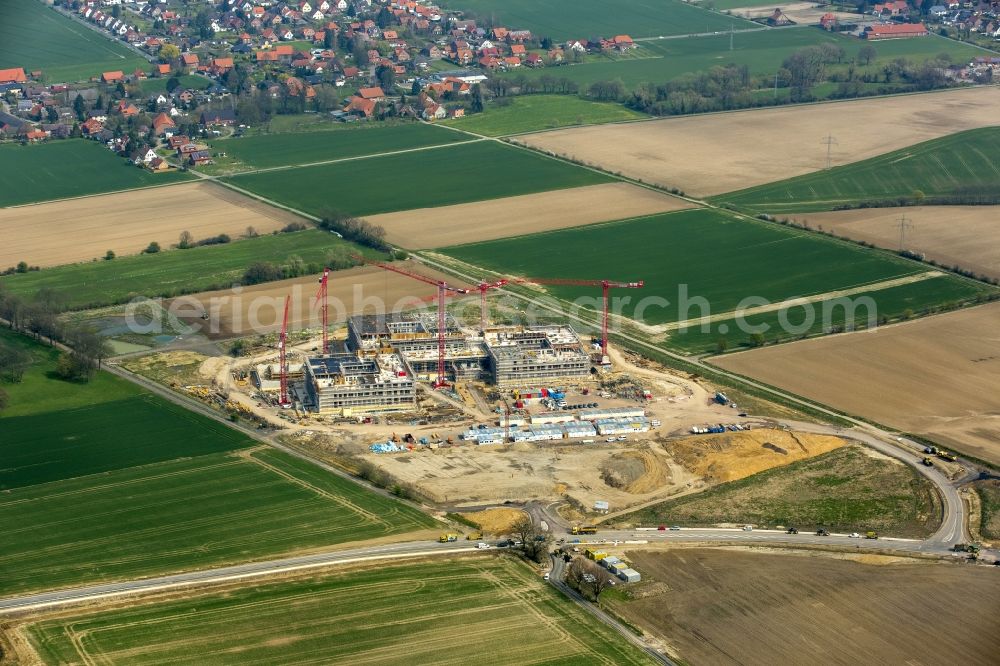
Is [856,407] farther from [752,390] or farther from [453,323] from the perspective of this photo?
[453,323]

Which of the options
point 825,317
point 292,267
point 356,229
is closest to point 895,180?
point 825,317

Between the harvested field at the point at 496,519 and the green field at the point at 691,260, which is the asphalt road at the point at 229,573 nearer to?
the harvested field at the point at 496,519

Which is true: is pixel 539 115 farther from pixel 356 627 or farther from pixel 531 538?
pixel 356 627

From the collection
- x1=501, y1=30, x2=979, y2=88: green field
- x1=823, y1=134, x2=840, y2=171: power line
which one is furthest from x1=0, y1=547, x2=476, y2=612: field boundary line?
x1=501, y1=30, x2=979, y2=88: green field

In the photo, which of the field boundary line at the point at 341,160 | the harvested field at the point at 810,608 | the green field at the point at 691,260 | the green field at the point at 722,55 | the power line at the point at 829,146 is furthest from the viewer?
the green field at the point at 722,55

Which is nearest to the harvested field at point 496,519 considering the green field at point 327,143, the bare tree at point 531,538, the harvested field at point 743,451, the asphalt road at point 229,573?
the bare tree at point 531,538

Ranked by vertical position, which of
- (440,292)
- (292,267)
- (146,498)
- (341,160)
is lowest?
(146,498)
